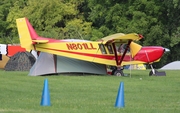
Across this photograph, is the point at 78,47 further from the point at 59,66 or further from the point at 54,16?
the point at 54,16

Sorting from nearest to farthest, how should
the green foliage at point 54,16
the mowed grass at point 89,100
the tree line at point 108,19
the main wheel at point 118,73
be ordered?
the mowed grass at point 89,100 → the main wheel at point 118,73 → the tree line at point 108,19 → the green foliage at point 54,16

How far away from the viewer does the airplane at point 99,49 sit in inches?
1100

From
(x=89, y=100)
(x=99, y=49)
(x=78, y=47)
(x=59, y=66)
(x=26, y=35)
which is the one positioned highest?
(x=89, y=100)

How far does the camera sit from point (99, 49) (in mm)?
28812

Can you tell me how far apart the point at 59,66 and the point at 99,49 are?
2367 millimetres

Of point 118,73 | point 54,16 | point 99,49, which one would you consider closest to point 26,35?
point 99,49

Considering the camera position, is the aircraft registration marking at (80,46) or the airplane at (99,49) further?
the aircraft registration marking at (80,46)

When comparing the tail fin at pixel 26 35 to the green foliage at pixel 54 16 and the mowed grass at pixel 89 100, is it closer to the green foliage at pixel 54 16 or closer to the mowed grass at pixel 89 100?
the mowed grass at pixel 89 100

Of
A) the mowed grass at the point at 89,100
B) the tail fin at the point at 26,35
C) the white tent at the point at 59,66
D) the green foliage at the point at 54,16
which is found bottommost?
the green foliage at the point at 54,16

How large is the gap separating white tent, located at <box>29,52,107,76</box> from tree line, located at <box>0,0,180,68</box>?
22196mm

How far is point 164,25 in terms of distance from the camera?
2183 inches

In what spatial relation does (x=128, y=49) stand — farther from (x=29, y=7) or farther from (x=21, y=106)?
(x=29, y=7)

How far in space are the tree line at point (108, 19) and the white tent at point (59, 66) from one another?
2220 centimetres

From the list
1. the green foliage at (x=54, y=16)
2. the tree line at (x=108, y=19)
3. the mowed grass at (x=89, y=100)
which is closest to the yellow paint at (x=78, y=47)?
the mowed grass at (x=89, y=100)
